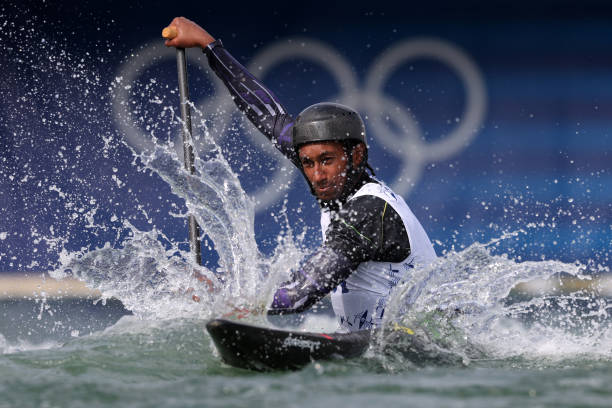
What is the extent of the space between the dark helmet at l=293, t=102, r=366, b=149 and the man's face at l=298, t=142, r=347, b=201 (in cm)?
4

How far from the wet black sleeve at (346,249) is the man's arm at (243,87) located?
53.6 inches

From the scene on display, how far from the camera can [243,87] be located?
17.8ft

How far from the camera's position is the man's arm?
5.35 m

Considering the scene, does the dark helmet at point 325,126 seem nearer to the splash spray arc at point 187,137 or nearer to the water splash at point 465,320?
the water splash at point 465,320

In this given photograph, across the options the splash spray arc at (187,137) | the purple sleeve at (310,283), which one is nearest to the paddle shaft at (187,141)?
the splash spray arc at (187,137)

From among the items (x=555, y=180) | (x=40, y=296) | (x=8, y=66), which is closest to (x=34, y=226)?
(x=40, y=296)

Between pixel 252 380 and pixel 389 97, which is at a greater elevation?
pixel 389 97

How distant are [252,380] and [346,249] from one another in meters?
0.85

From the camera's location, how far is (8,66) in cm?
908

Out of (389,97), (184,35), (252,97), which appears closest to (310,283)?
(252,97)

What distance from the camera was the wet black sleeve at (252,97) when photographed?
5344mm

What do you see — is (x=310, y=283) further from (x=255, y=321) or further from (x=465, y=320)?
(x=465, y=320)

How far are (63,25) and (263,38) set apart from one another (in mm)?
2195

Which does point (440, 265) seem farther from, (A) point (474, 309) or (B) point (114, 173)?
(B) point (114, 173)
